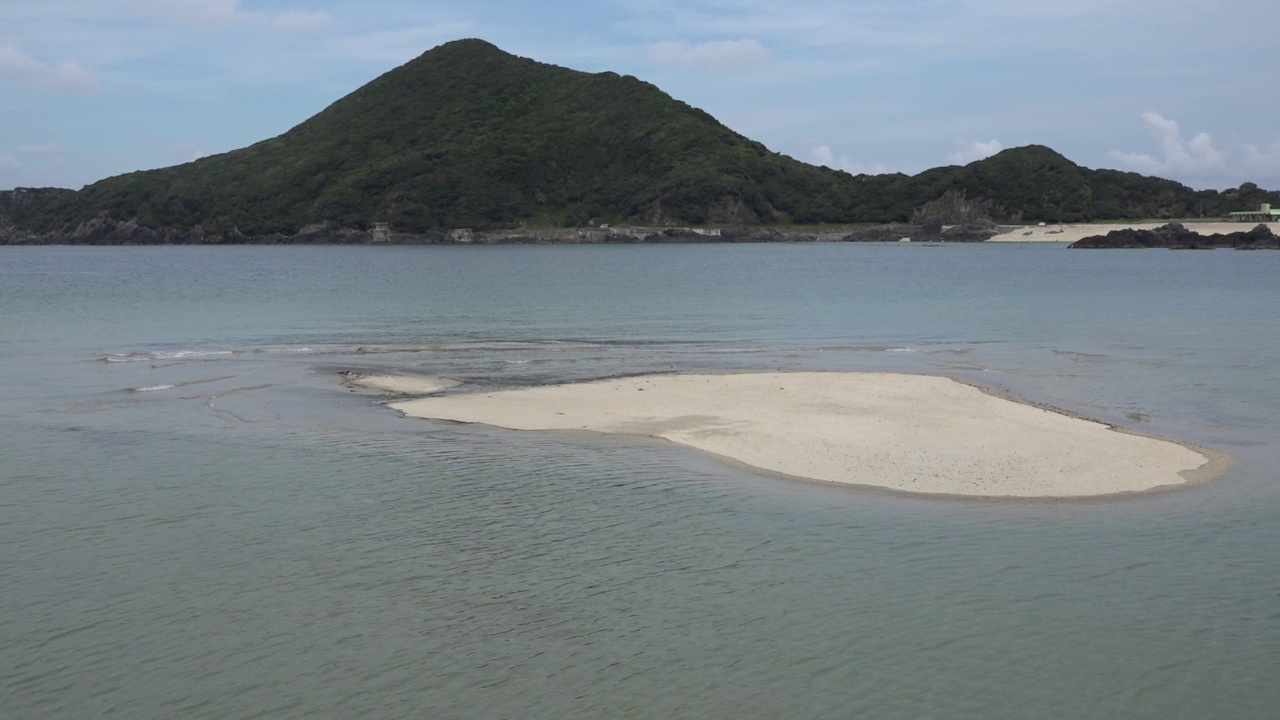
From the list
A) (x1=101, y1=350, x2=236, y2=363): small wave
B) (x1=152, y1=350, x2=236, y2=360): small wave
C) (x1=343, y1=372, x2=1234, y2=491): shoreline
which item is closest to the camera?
(x1=343, y1=372, x2=1234, y2=491): shoreline

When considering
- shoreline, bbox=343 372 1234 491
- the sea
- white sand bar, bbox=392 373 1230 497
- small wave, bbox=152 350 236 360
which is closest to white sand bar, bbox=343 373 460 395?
shoreline, bbox=343 372 1234 491

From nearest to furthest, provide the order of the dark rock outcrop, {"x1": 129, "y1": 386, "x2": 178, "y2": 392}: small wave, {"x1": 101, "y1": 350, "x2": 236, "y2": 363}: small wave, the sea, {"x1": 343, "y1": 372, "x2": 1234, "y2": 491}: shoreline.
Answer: the sea → {"x1": 343, "y1": 372, "x2": 1234, "y2": 491}: shoreline → {"x1": 129, "y1": 386, "x2": 178, "y2": 392}: small wave → {"x1": 101, "y1": 350, "x2": 236, "y2": 363}: small wave → the dark rock outcrop

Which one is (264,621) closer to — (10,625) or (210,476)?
(10,625)

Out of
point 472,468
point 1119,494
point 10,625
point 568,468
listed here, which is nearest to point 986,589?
point 1119,494

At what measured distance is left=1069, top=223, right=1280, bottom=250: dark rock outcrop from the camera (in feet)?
518

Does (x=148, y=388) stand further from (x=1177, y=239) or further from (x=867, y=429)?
(x=1177, y=239)

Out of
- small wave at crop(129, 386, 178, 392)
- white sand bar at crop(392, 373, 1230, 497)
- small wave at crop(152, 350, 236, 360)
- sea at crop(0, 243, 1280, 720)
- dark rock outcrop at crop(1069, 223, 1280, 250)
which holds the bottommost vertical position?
sea at crop(0, 243, 1280, 720)

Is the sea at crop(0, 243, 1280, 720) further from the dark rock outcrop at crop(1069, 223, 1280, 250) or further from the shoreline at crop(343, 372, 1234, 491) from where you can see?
the dark rock outcrop at crop(1069, 223, 1280, 250)

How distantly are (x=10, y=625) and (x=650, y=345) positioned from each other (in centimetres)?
2889

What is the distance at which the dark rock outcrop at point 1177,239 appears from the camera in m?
158

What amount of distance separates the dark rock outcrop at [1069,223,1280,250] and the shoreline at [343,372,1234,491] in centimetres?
15542

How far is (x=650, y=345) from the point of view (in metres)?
39.6

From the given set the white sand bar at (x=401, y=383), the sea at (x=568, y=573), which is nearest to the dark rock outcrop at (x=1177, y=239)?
the sea at (x=568, y=573)

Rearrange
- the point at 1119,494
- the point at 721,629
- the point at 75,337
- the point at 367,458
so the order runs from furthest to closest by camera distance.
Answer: the point at 75,337, the point at 367,458, the point at 1119,494, the point at 721,629
